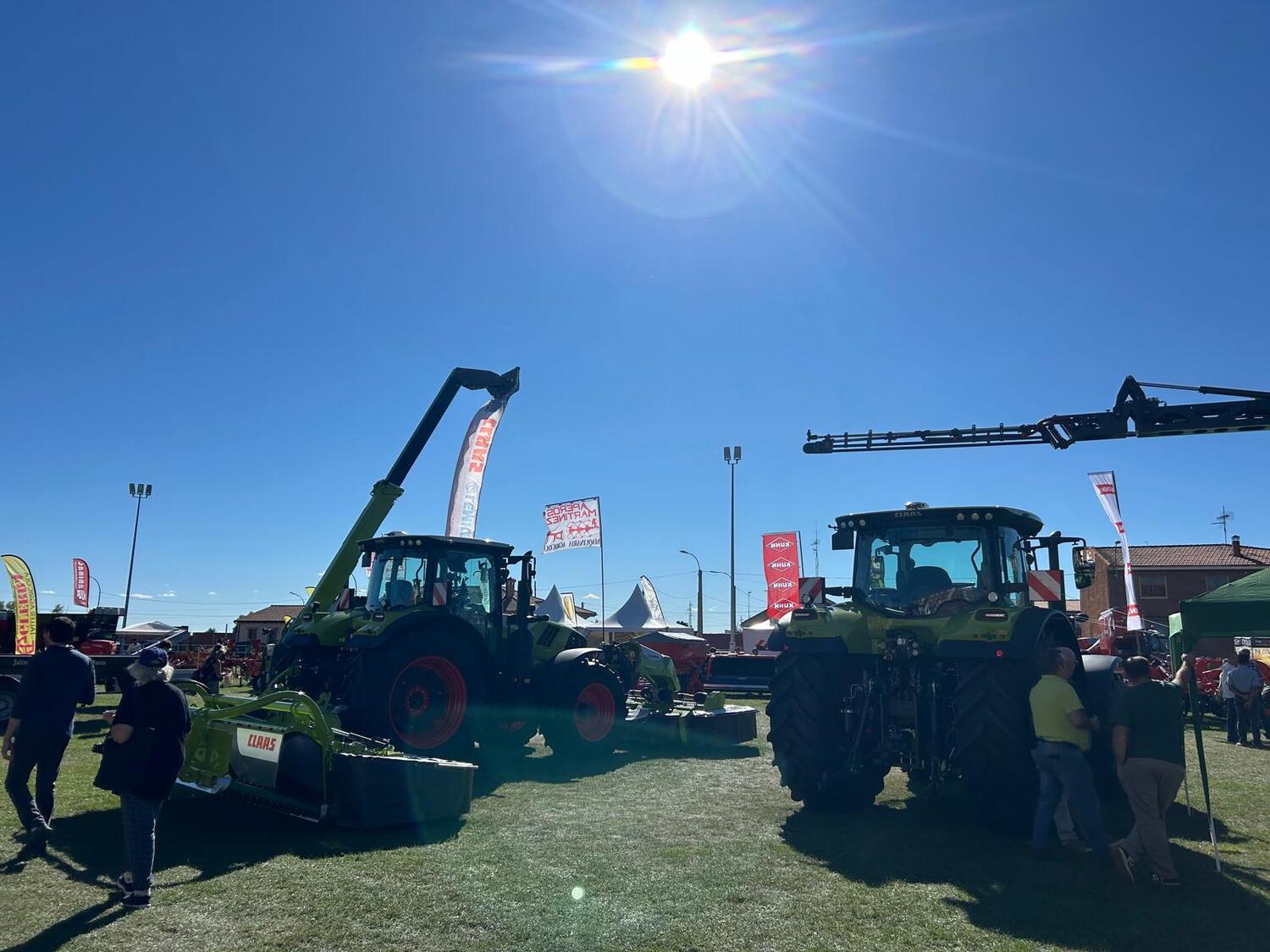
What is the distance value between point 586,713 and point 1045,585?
6.23 metres

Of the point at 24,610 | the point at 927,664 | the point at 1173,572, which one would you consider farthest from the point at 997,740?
the point at 1173,572

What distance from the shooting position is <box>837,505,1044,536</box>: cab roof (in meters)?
A: 7.90

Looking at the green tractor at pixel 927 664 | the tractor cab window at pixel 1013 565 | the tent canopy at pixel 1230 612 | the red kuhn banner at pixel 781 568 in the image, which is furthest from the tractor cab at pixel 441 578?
the red kuhn banner at pixel 781 568

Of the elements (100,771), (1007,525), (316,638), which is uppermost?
(1007,525)

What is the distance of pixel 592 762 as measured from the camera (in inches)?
429

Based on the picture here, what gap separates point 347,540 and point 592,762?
5701 mm

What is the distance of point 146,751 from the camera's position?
4973 mm

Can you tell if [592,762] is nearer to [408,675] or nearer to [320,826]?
[408,675]

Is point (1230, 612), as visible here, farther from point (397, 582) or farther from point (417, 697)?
point (397, 582)

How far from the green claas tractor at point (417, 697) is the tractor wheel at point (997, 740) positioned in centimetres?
413

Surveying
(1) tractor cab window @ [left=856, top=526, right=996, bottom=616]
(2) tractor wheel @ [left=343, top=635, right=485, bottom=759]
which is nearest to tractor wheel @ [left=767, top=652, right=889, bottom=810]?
(1) tractor cab window @ [left=856, top=526, right=996, bottom=616]

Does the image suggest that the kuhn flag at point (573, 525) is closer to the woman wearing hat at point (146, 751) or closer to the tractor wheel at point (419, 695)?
the tractor wheel at point (419, 695)

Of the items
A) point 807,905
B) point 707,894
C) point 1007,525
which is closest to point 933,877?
point 807,905

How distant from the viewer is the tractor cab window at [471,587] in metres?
10.2
